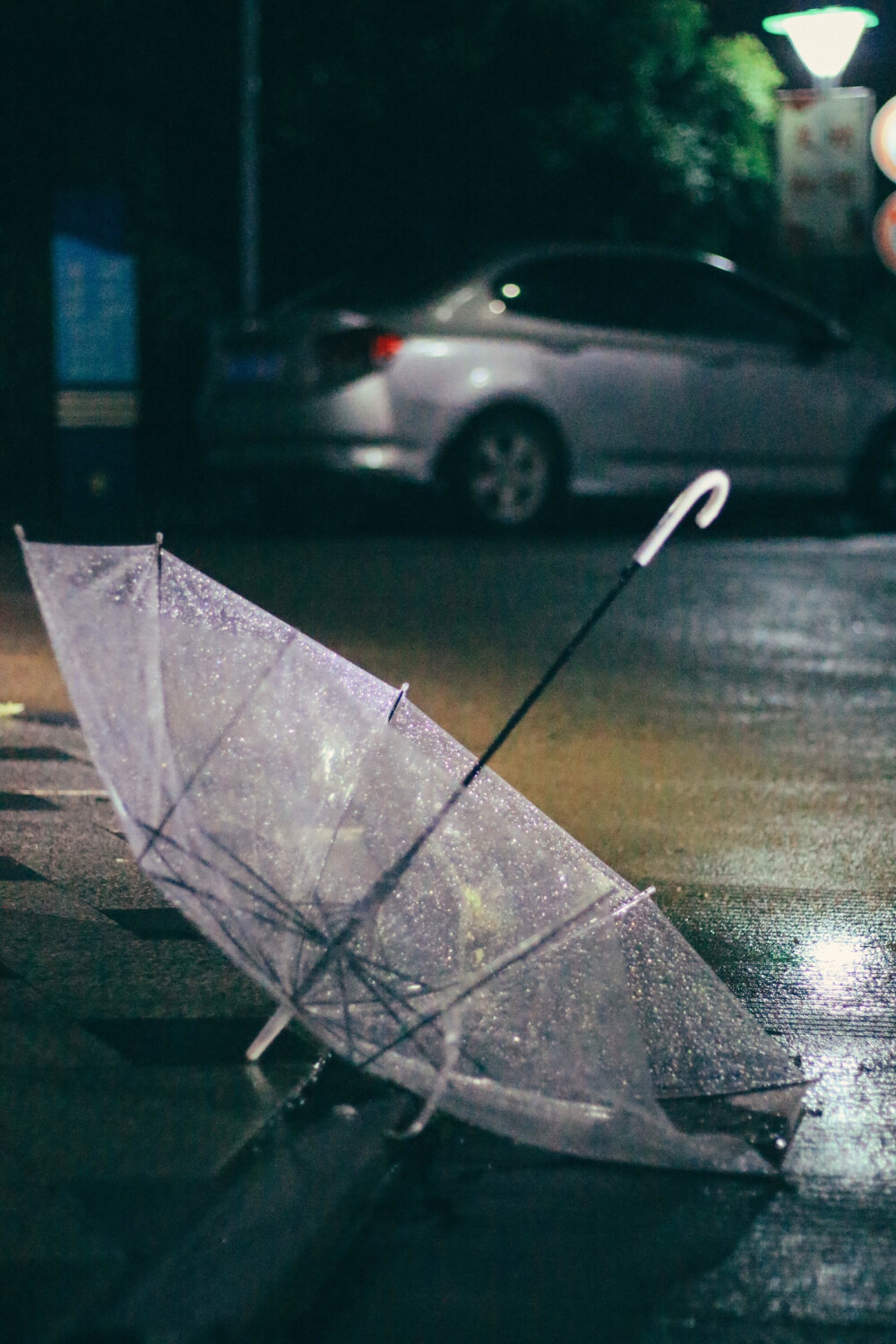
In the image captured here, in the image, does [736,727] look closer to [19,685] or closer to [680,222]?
[19,685]

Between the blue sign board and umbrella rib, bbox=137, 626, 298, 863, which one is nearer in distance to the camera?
umbrella rib, bbox=137, 626, 298, 863

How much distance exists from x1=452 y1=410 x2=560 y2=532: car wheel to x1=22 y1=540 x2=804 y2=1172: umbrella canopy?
8265 millimetres

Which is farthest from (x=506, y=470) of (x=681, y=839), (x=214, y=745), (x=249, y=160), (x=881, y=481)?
(x=214, y=745)

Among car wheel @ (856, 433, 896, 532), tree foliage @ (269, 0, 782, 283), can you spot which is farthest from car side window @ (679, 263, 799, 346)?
tree foliage @ (269, 0, 782, 283)

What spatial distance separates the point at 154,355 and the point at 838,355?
5894 mm

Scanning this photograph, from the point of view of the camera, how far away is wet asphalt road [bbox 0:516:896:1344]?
3.05 m

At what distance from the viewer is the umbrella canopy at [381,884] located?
3332mm

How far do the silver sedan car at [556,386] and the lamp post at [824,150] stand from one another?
8.12 ft

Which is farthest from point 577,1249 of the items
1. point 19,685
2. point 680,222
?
point 680,222

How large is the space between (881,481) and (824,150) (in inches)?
121

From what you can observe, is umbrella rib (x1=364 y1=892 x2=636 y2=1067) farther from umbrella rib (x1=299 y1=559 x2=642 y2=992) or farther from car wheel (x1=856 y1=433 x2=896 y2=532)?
car wheel (x1=856 y1=433 x2=896 y2=532)

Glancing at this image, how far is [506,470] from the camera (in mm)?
11953

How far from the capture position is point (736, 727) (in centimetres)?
730

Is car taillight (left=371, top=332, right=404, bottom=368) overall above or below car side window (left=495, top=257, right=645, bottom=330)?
below
